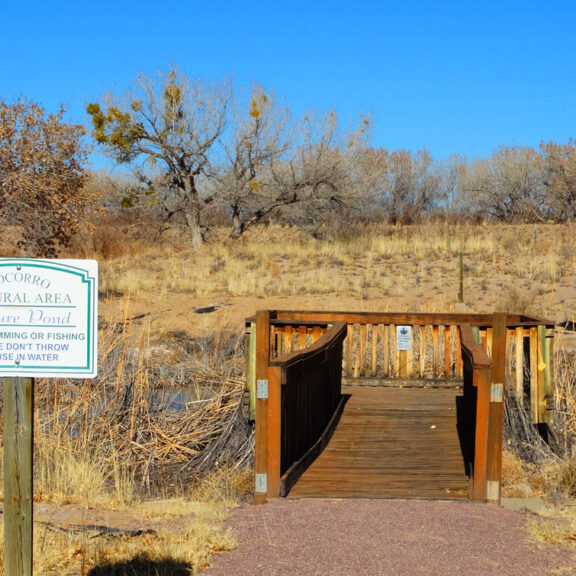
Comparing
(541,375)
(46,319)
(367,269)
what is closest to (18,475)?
(46,319)

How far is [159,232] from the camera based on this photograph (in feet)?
114

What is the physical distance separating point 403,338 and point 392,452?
10.5ft

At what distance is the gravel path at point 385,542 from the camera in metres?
4.93

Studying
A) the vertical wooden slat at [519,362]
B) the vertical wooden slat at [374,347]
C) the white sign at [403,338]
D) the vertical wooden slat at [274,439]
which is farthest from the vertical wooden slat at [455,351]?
the vertical wooden slat at [274,439]

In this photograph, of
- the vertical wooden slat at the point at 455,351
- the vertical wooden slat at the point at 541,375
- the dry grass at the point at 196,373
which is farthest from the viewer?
the vertical wooden slat at the point at 455,351

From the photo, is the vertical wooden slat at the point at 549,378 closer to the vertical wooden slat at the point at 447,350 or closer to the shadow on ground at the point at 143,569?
the vertical wooden slat at the point at 447,350

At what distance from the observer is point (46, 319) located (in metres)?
3.94

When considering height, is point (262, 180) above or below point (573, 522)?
above

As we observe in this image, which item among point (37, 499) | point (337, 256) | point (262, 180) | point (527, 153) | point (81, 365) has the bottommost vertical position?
point (37, 499)

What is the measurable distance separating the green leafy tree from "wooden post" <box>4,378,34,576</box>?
51.0 feet

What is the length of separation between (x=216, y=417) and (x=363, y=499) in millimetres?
4432

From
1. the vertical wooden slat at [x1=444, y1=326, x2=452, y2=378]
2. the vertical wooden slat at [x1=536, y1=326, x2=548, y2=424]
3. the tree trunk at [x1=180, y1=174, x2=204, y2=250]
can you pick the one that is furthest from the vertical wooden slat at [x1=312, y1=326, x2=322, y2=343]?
the tree trunk at [x1=180, y1=174, x2=204, y2=250]

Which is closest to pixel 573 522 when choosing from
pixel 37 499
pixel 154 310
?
pixel 37 499

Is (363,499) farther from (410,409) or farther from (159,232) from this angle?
(159,232)
